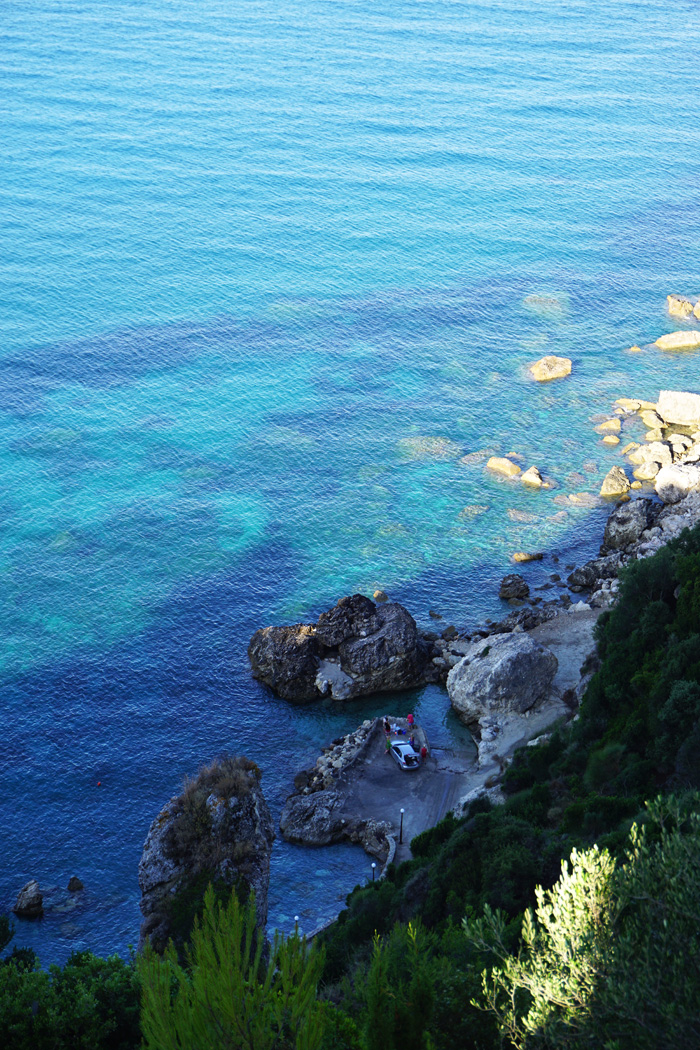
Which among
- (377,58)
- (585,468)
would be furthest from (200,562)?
(377,58)

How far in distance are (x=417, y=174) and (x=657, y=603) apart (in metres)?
110

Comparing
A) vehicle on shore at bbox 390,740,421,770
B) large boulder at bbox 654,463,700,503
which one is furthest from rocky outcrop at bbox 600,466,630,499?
vehicle on shore at bbox 390,740,421,770

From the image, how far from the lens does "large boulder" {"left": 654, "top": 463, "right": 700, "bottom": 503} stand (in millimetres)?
79000

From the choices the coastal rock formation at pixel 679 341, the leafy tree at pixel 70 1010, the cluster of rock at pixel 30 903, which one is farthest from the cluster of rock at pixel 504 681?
the coastal rock formation at pixel 679 341

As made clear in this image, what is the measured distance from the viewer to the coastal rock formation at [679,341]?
108375 millimetres

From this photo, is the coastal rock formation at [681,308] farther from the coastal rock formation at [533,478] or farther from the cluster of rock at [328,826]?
the cluster of rock at [328,826]

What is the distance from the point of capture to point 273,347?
109438 mm

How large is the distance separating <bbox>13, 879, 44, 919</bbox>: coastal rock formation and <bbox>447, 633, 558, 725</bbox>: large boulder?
25.4 metres

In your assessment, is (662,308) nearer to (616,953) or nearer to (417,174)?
(417,174)

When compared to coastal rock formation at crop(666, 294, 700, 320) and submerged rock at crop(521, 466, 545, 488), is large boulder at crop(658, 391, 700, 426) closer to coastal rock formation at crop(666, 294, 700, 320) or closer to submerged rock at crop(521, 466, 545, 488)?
submerged rock at crop(521, 466, 545, 488)

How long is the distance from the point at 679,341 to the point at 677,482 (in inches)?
1340

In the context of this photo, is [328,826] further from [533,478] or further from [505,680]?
[533,478]

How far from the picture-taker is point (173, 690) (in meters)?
65.1

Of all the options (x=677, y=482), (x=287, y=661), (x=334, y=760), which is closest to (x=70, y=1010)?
(x=334, y=760)
